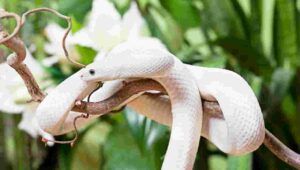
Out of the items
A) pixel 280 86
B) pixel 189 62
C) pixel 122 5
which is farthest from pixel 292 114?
pixel 122 5

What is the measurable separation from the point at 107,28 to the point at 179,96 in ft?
1.15

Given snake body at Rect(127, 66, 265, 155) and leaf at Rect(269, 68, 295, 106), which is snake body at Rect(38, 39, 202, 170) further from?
leaf at Rect(269, 68, 295, 106)

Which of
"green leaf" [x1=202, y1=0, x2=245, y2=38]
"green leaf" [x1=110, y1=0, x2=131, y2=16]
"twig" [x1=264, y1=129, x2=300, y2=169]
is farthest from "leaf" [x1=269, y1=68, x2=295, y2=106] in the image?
"twig" [x1=264, y1=129, x2=300, y2=169]

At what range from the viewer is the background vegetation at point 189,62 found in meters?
0.71

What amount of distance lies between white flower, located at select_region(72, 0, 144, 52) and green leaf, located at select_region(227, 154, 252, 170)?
0.62ft

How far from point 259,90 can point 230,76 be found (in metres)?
0.40

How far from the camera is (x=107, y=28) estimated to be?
0.69 metres

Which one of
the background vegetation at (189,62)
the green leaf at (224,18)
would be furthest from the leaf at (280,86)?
the green leaf at (224,18)

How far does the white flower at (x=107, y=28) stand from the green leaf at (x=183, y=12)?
0.40 feet

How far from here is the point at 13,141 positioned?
0.89m

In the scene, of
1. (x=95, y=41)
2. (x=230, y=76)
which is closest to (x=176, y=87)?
(x=230, y=76)

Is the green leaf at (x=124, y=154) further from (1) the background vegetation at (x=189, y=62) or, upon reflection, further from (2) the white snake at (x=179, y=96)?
(2) the white snake at (x=179, y=96)

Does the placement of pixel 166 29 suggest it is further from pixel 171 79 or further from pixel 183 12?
pixel 171 79

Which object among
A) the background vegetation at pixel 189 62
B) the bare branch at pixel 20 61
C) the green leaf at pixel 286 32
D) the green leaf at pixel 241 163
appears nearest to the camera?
the bare branch at pixel 20 61
